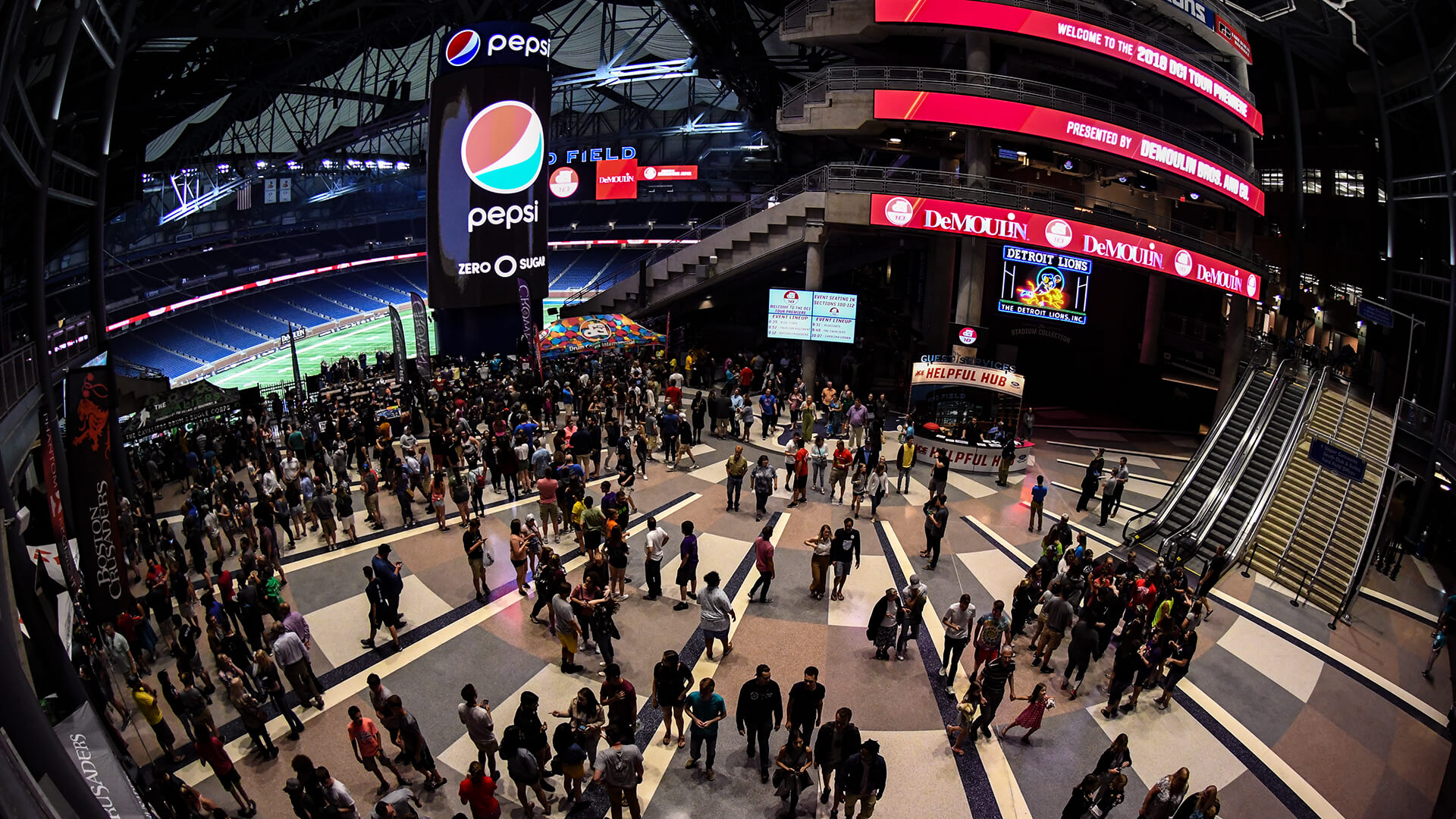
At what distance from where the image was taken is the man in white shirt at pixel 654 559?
1221 cm

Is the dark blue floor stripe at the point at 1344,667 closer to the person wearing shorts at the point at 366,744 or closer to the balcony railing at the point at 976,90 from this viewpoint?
the person wearing shorts at the point at 366,744

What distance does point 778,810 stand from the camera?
8.60m

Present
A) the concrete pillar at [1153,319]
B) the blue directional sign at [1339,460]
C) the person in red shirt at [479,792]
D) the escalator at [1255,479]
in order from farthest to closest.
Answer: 1. the concrete pillar at [1153,319]
2. the escalator at [1255,479]
3. the blue directional sign at [1339,460]
4. the person in red shirt at [479,792]

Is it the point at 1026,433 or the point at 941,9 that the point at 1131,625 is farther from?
the point at 941,9

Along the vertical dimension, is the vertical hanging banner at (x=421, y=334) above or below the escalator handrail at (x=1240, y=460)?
above

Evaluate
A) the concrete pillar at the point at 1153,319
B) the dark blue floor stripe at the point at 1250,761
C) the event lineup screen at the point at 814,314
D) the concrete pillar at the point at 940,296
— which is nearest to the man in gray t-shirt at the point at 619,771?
the dark blue floor stripe at the point at 1250,761

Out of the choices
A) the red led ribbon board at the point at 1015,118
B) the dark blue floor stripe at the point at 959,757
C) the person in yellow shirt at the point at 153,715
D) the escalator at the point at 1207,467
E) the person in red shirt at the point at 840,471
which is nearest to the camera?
the dark blue floor stripe at the point at 959,757

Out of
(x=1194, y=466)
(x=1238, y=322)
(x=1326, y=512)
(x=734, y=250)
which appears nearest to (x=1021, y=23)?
(x=734, y=250)

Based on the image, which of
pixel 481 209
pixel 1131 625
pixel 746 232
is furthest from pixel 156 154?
pixel 1131 625

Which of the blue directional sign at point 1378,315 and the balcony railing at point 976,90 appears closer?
the balcony railing at point 976,90

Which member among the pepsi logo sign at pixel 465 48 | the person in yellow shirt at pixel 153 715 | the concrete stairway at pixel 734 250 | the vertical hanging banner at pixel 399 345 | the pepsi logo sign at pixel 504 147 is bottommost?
the person in yellow shirt at pixel 153 715

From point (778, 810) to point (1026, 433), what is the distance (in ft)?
55.0

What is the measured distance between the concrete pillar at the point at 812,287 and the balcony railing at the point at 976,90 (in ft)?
14.1

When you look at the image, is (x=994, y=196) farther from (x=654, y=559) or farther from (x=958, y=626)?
(x=654, y=559)
